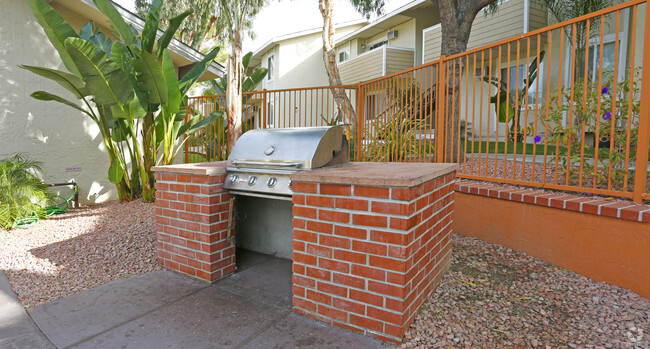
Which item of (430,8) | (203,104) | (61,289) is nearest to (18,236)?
(61,289)

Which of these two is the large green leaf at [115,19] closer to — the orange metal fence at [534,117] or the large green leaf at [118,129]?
the large green leaf at [118,129]

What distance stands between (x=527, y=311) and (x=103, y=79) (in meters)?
5.63

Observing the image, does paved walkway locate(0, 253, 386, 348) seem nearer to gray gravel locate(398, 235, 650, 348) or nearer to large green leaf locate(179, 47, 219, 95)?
gray gravel locate(398, 235, 650, 348)

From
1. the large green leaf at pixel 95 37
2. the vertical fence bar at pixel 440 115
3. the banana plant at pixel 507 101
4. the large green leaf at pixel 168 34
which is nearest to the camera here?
the banana plant at pixel 507 101

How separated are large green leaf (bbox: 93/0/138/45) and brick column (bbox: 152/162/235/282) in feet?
11.2

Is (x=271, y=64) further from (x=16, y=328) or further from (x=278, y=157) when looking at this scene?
(x=16, y=328)

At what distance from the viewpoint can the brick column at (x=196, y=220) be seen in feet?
10.3

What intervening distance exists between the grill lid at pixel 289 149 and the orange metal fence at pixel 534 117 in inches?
59.8

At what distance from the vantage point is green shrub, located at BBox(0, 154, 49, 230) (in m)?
5.28

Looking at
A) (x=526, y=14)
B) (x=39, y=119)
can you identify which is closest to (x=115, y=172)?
(x=39, y=119)

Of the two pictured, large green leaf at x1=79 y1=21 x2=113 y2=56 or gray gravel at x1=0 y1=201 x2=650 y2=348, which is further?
large green leaf at x1=79 y1=21 x2=113 y2=56

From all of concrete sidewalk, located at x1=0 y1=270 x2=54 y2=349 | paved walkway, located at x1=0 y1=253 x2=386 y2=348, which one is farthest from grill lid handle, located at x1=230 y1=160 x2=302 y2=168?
concrete sidewalk, located at x1=0 y1=270 x2=54 y2=349

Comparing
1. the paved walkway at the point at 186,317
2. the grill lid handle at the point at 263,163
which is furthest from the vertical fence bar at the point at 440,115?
the paved walkway at the point at 186,317

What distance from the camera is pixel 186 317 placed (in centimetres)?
258
